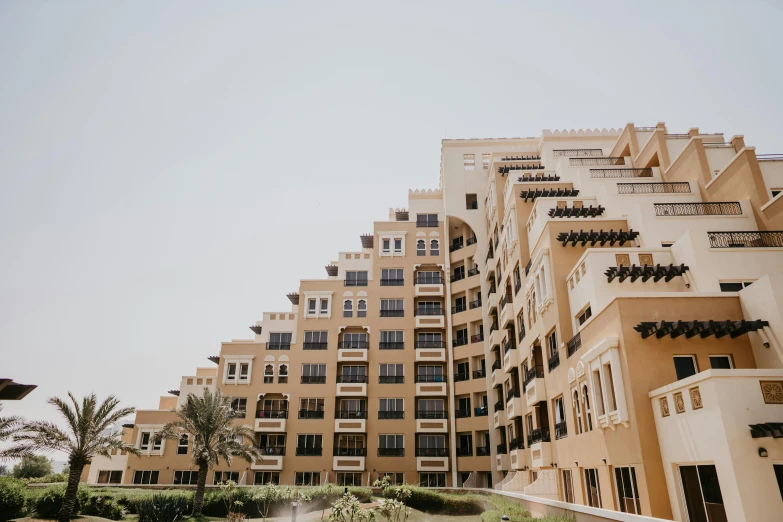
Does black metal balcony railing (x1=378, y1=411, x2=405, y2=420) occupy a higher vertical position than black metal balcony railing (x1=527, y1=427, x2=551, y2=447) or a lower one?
higher

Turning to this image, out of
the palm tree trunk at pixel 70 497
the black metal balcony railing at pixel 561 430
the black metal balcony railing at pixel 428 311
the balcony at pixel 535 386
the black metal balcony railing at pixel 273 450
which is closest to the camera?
the black metal balcony railing at pixel 561 430

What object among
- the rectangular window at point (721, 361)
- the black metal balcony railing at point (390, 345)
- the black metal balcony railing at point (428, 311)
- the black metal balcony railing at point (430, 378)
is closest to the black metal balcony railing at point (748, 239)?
the rectangular window at point (721, 361)

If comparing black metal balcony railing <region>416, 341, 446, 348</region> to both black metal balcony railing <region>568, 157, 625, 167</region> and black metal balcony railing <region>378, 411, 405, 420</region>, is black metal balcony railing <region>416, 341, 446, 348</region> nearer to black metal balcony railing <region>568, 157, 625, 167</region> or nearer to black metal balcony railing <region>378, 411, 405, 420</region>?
black metal balcony railing <region>378, 411, 405, 420</region>

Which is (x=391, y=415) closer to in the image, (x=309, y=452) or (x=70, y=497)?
(x=309, y=452)

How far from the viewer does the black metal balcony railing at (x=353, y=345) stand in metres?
48.8

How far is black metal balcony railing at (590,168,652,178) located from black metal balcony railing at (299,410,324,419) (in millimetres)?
30161

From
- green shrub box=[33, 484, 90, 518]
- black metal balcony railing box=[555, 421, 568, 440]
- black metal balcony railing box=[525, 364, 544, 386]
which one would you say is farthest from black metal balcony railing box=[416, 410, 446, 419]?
green shrub box=[33, 484, 90, 518]

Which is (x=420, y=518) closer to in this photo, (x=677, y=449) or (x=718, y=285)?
(x=677, y=449)

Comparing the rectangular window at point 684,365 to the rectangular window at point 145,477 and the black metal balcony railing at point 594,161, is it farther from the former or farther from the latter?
the rectangular window at point 145,477

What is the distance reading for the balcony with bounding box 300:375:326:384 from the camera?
156ft

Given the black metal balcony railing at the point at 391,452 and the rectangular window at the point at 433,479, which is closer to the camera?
the rectangular window at the point at 433,479

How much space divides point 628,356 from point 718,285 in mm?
6680

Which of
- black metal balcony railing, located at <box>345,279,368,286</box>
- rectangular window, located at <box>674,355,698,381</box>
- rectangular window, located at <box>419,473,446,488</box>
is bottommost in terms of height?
rectangular window, located at <box>419,473,446,488</box>

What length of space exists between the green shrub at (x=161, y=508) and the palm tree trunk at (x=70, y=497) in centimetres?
367
